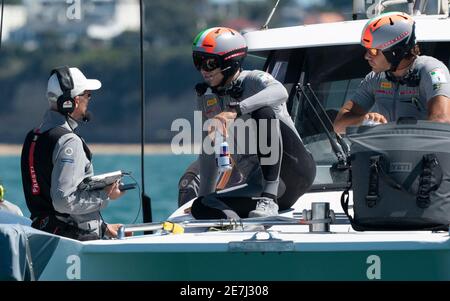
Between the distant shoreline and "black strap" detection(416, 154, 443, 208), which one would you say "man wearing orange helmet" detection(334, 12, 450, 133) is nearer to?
"black strap" detection(416, 154, 443, 208)

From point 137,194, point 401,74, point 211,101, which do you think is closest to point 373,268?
point 401,74

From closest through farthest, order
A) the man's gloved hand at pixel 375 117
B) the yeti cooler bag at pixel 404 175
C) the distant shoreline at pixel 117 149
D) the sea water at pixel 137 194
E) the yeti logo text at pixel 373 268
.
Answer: the yeti logo text at pixel 373 268, the yeti cooler bag at pixel 404 175, the man's gloved hand at pixel 375 117, the sea water at pixel 137 194, the distant shoreline at pixel 117 149

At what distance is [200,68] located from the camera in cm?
998

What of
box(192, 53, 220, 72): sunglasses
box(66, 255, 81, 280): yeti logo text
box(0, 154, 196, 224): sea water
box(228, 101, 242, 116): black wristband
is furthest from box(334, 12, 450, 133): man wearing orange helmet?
box(0, 154, 196, 224): sea water

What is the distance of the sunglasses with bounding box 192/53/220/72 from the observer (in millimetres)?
9914

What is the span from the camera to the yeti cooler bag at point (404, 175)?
335 inches

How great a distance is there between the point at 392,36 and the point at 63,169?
2068 mm

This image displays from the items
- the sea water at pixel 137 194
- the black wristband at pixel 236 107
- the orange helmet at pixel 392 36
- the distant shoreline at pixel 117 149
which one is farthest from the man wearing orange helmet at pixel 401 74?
the distant shoreline at pixel 117 149

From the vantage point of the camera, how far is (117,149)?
75938 mm

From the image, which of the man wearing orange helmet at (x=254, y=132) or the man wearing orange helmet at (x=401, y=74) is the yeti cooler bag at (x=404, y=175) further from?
the man wearing orange helmet at (x=254, y=132)

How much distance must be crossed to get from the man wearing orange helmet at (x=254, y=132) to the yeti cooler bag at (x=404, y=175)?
1068 mm

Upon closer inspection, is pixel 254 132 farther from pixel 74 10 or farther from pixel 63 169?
pixel 74 10

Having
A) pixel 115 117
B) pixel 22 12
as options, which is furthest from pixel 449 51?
pixel 22 12
